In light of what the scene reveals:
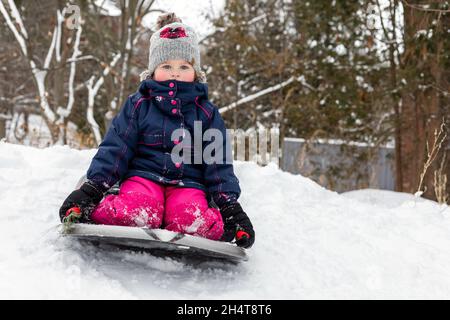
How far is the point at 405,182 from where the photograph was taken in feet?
26.8

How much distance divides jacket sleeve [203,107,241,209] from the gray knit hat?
37 cm

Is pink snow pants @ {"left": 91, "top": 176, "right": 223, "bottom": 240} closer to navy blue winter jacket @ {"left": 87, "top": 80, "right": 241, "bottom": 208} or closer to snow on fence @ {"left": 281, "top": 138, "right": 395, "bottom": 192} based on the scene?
navy blue winter jacket @ {"left": 87, "top": 80, "right": 241, "bottom": 208}

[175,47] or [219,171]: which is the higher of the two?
[175,47]

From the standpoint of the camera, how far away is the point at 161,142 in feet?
8.71

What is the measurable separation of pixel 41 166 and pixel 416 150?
19.4 ft

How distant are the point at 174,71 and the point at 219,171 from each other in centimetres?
60

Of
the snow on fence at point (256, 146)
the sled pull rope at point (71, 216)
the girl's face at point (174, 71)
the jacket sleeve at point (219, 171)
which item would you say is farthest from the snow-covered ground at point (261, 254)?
the snow on fence at point (256, 146)

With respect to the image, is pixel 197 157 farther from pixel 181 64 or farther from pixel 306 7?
pixel 306 7

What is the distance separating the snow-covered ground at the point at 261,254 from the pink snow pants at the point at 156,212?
178mm

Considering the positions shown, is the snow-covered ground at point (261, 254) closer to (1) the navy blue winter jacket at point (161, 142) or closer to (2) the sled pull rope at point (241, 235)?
(2) the sled pull rope at point (241, 235)

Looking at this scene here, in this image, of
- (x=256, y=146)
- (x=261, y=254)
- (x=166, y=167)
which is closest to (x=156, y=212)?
(x=166, y=167)

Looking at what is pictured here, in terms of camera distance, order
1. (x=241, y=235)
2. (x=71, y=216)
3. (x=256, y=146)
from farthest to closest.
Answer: (x=256, y=146) → (x=241, y=235) → (x=71, y=216)

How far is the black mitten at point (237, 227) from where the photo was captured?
231 cm

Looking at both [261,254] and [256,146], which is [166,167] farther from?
[256,146]
